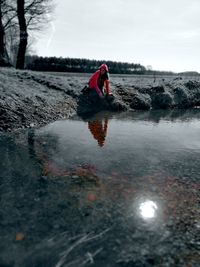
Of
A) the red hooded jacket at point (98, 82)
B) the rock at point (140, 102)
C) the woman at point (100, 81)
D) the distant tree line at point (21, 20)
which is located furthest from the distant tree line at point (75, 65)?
the red hooded jacket at point (98, 82)

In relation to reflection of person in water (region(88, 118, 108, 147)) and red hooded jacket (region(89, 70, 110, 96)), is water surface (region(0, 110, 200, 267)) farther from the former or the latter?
red hooded jacket (region(89, 70, 110, 96))

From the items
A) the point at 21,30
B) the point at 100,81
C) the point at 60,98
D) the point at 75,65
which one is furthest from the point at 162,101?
the point at 75,65

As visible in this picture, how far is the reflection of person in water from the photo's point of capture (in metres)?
7.68

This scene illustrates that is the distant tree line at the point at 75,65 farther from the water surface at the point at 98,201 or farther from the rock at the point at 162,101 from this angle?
the water surface at the point at 98,201

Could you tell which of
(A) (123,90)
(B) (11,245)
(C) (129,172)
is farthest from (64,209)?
(A) (123,90)

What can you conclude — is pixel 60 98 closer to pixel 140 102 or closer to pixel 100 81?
pixel 100 81

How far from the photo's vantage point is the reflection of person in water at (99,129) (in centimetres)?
768

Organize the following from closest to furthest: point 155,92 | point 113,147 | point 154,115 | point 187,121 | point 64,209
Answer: point 64,209 → point 113,147 → point 187,121 → point 154,115 → point 155,92

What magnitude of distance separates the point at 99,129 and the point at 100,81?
12.1 ft

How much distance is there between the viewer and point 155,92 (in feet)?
50.6

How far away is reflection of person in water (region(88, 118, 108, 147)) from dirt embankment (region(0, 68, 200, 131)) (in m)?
1.19

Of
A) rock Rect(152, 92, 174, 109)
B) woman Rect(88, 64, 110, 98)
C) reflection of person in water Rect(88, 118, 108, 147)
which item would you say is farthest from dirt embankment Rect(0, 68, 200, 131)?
reflection of person in water Rect(88, 118, 108, 147)

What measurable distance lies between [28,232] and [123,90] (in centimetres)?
1143

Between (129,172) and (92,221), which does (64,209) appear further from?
(129,172)
